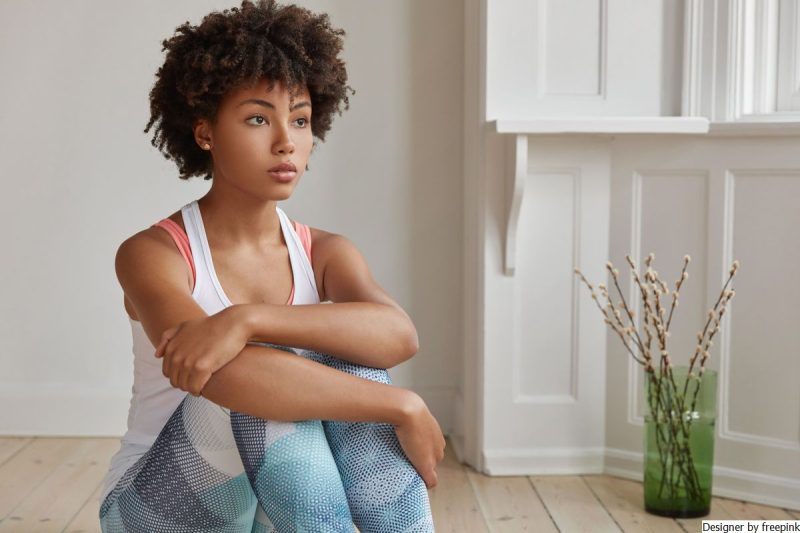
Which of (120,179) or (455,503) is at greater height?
(120,179)

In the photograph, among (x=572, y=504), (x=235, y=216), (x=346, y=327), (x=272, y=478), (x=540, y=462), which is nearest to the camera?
(x=272, y=478)

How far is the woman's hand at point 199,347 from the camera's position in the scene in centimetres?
142

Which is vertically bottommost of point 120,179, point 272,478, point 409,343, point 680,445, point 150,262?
point 680,445

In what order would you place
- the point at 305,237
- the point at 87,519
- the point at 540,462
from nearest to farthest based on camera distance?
the point at 305,237 < the point at 87,519 < the point at 540,462

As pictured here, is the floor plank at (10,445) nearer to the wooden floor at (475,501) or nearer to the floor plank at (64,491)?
the wooden floor at (475,501)

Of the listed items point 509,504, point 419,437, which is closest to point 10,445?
point 509,504

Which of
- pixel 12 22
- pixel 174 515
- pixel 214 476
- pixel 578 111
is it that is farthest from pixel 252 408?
pixel 12 22

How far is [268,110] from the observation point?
1684 mm

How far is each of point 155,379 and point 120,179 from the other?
1561 mm

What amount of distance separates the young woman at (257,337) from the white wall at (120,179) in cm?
130

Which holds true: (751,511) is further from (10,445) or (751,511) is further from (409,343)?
(10,445)

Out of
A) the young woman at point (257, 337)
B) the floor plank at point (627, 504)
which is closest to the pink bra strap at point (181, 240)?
the young woman at point (257, 337)

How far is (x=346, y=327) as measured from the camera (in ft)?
5.14

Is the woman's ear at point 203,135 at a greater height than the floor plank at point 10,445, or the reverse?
the woman's ear at point 203,135
